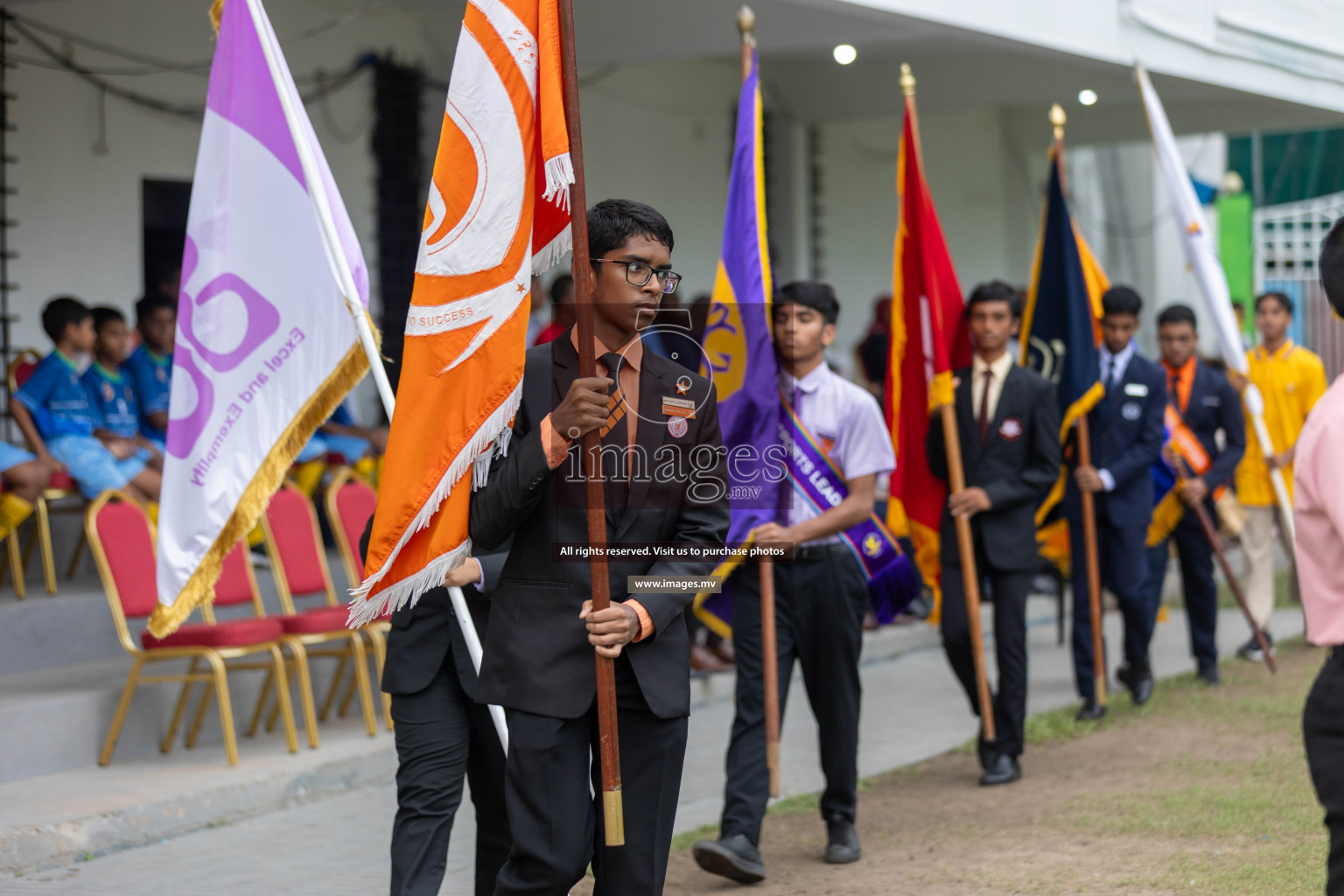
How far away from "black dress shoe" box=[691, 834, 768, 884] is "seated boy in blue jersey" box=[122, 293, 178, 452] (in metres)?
4.74

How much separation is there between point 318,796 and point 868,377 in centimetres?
634

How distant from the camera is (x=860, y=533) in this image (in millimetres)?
5805

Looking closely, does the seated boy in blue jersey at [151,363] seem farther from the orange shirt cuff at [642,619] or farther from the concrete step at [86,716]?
the orange shirt cuff at [642,619]

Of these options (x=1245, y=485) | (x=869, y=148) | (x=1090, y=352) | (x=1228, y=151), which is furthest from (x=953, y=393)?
(x=1228, y=151)

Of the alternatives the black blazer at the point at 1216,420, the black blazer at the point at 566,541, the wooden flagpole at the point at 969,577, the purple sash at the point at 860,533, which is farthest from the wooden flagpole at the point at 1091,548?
the black blazer at the point at 566,541

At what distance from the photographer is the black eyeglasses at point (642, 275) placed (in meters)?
3.52

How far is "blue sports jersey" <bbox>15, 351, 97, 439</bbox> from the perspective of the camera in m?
7.99

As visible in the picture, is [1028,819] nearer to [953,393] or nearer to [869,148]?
[953,393]

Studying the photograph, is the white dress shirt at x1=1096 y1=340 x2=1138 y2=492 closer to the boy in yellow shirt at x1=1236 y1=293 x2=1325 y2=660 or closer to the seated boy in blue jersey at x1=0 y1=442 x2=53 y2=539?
the boy in yellow shirt at x1=1236 y1=293 x2=1325 y2=660

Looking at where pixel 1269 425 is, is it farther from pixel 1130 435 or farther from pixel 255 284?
pixel 255 284

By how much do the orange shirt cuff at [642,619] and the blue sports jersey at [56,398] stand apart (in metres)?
5.51

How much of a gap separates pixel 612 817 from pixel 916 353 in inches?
162

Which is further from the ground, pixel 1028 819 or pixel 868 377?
pixel 868 377

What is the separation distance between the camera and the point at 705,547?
12.0 ft
